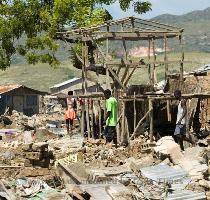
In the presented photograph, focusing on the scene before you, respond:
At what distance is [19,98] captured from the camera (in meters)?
40.4

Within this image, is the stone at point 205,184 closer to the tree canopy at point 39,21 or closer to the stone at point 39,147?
the stone at point 39,147

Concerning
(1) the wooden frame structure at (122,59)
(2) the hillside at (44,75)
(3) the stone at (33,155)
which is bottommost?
(2) the hillside at (44,75)

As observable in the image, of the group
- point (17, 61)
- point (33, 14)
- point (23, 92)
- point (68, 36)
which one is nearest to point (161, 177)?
point (68, 36)

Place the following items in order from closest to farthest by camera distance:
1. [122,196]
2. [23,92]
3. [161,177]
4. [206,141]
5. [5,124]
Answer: [122,196]
[161,177]
[206,141]
[5,124]
[23,92]

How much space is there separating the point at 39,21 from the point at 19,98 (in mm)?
18114

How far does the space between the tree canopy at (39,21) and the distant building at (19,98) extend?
15.9 m

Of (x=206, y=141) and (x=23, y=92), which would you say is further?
(x=23, y=92)

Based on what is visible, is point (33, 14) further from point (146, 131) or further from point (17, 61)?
point (17, 61)

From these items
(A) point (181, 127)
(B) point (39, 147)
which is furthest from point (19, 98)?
(B) point (39, 147)

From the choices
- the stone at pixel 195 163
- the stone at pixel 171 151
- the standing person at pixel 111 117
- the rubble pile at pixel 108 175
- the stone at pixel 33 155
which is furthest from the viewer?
the standing person at pixel 111 117

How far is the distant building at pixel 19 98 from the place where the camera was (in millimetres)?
39281

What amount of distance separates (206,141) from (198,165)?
3.97 meters

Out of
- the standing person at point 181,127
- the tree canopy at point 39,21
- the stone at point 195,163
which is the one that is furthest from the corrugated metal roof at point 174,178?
the tree canopy at point 39,21

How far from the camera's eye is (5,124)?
28.0m
